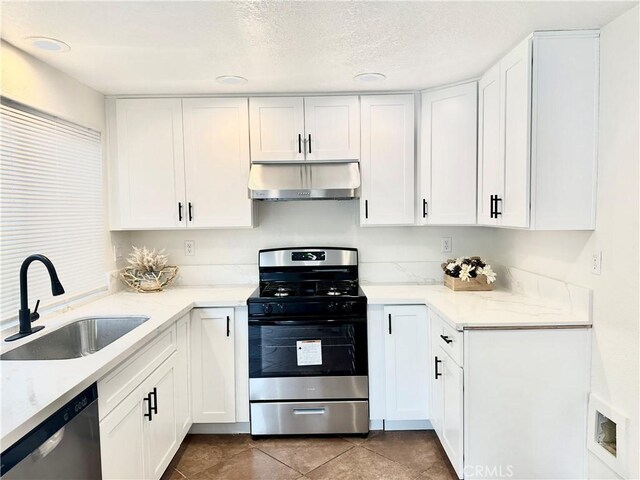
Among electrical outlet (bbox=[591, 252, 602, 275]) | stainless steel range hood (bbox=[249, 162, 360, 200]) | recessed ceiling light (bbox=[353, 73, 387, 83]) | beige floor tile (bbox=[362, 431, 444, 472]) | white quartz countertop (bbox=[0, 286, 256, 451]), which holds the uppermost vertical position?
recessed ceiling light (bbox=[353, 73, 387, 83])

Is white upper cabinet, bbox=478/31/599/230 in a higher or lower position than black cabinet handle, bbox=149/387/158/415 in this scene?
higher

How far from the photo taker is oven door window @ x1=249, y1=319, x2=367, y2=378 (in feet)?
8.26

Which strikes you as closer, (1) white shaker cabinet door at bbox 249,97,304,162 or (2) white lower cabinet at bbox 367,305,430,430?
(2) white lower cabinet at bbox 367,305,430,430

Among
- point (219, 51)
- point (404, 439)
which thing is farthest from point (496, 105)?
point (404, 439)

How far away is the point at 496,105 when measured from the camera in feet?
7.32

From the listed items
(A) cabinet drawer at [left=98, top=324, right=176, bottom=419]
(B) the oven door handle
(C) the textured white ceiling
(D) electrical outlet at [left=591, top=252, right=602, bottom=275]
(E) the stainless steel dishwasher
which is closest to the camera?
(E) the stainless steel dishwasher

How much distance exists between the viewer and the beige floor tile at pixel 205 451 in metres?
2.31

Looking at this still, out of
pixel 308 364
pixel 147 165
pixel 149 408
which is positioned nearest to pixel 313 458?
pixel 308 364

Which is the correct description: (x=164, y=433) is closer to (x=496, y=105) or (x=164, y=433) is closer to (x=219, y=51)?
(x=219, y=51)

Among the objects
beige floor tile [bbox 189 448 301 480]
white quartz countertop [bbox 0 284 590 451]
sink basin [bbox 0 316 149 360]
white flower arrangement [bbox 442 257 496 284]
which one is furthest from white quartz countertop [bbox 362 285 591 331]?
sink basin [bbox 0 316 149 360]

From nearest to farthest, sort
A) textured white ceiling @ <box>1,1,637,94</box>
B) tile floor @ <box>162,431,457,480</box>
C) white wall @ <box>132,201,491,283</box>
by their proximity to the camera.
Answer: textured white ceiling @ <box>1,1,637,94</box> → tile floor @ <box>162,431,457,480</box> → white wall @ <box>132,201,491,283</box>

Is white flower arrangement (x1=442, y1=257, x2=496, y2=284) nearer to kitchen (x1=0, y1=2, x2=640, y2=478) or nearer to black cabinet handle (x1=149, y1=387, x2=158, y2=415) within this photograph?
kitchen (x1=0, y1=2, x2=640, y2=478)

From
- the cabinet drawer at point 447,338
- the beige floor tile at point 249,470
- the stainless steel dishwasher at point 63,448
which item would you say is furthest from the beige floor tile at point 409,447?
the stainless steel dishwasher at point 63,448

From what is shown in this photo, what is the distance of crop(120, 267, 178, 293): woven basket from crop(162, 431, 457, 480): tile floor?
1.05m
